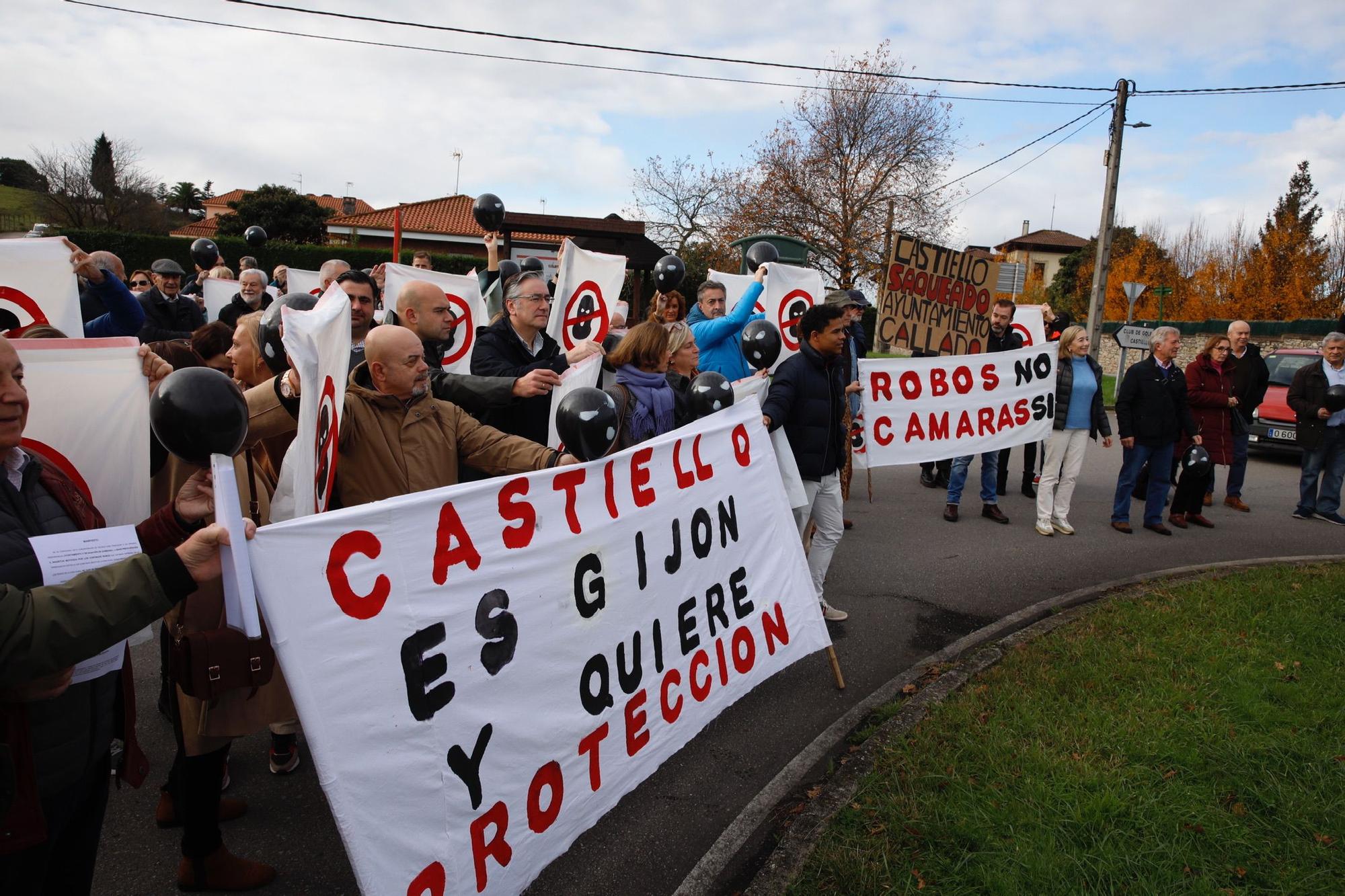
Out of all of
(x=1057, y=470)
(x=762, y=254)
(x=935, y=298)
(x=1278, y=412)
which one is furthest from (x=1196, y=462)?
(x=1278, y=412)

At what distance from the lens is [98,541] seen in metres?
1.77

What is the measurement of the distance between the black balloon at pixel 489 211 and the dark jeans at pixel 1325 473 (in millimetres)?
8412

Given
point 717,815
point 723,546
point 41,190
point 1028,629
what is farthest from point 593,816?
point 41,190

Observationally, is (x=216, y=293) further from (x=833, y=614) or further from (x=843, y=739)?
(x=843, y=739)

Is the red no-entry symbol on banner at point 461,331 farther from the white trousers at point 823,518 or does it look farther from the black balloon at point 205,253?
the black balloon at point 205,253

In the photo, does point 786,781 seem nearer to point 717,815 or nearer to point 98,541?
point 717,815

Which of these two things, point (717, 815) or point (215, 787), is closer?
point (215, 787)

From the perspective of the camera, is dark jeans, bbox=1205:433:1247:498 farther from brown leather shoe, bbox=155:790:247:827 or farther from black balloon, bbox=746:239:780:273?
brown leather shoe, bbox=155:790:247:827

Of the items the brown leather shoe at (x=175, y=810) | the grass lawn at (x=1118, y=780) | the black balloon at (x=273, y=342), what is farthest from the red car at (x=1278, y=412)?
the brown leather shoe at (x=175, y=810)

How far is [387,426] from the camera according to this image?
283cm

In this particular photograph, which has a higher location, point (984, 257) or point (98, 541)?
point (984, 257)

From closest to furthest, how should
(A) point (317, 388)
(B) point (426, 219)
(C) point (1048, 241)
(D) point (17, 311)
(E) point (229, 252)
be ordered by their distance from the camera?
(A) point (317, 388)
(D) point (17, 311)
(E) point (229, 252)
(B) point (426, 219)
(C) point (1048, 241)

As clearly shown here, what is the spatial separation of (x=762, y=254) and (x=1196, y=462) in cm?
469

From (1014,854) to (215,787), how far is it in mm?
2686
